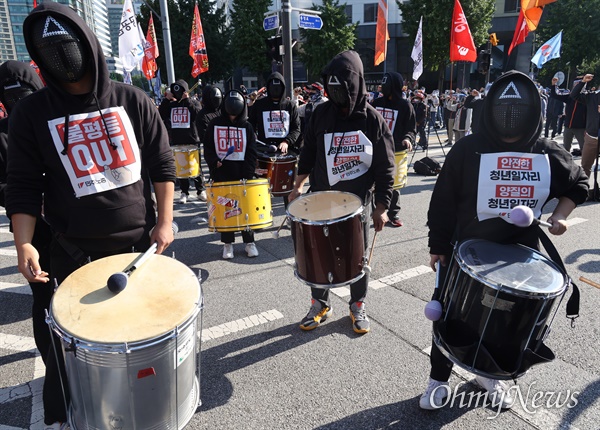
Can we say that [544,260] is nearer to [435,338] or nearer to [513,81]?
[435,338]

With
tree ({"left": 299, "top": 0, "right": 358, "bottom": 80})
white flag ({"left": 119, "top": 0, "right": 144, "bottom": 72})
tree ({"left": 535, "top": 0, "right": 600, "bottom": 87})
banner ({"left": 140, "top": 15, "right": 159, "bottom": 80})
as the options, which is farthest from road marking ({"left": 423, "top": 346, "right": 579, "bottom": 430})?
tree ({"left": 299, "top": 0, "right": 358, "bottom": 80})

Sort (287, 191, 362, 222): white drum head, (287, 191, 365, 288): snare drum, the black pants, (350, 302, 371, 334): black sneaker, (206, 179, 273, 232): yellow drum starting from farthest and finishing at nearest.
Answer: (206, 179, 273, 232): yellow drum → (350, 302, 371, 334): black sneaker → (287, 191, 362, 222): white drum head → (287, 191, 365, 288): snare drum → the black pants

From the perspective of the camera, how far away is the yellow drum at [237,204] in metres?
4.91

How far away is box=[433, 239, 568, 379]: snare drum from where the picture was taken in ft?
6.47

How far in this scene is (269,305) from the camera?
4.16 metres

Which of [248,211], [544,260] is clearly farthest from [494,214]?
[248,211]

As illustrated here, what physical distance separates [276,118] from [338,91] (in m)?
3.61

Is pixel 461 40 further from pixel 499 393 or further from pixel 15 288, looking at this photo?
pixel 15 288

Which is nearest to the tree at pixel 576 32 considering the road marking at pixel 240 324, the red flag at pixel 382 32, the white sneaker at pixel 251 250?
the red flag at pixel 382 32

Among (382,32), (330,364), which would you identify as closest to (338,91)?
(330,364)

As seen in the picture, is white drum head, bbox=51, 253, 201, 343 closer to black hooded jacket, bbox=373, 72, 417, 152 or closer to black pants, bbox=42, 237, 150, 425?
black pants, bbox=42, 237, 150, 425

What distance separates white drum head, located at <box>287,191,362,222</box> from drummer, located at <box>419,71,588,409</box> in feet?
2.34

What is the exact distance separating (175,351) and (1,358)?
253 centimetres

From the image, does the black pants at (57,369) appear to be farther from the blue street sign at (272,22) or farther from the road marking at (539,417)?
the blue street sign at (272,22)
